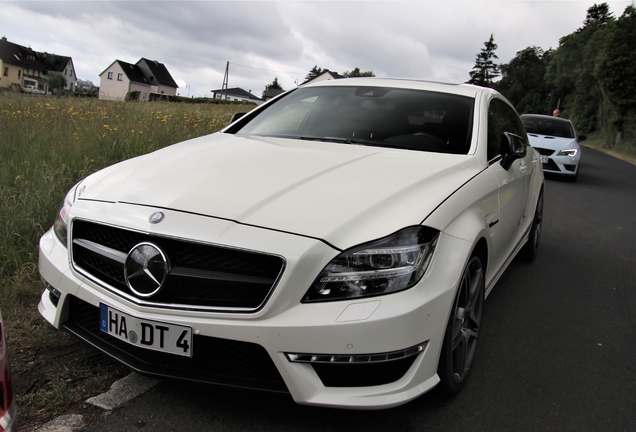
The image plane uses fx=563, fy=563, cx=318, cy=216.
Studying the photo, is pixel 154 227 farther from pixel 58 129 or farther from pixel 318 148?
pixel 58 129

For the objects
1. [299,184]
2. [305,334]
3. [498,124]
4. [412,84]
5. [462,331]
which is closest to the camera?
[305,334]

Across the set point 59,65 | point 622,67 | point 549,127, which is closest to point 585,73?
point 622,67

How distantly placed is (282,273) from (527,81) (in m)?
109

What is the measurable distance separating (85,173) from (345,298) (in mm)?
4258

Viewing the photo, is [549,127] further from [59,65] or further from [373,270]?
[59,65]

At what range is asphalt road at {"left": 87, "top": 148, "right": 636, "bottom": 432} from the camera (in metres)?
2.44

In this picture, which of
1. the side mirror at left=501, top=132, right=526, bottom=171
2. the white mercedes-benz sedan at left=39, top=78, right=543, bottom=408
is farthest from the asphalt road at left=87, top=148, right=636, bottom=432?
the side mirror at left=501, top=132, right=526, bottom=171

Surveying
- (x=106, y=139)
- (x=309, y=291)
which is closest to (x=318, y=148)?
(x=309, y=291)

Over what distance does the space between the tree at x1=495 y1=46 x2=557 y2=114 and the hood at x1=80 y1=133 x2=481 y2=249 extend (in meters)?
95.9

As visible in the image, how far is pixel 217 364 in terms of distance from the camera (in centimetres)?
222

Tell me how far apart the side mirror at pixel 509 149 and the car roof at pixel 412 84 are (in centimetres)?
50

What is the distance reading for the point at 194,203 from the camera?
240cm

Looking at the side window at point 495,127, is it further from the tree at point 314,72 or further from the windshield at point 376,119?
the tree at point 314,72

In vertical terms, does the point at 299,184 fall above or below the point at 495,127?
below
